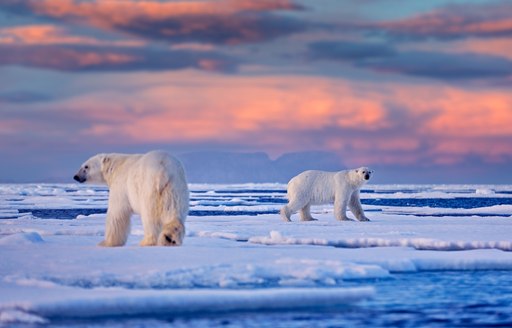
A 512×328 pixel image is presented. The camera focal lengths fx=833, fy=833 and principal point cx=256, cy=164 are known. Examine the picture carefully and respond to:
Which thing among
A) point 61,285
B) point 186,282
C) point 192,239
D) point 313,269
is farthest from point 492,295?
point 192,239

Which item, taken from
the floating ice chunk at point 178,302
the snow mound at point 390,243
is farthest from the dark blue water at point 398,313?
the snow mound at point 390,243

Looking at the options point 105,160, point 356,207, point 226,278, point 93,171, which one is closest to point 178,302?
point 226,278

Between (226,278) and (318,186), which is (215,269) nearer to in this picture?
(226,278)

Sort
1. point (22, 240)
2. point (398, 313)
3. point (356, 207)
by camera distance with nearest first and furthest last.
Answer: point (398, 313) < point (22, 240) < point (356, 207)

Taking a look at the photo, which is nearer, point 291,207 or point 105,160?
point 105,160

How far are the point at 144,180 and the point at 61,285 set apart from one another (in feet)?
9.87

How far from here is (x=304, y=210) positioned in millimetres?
20031

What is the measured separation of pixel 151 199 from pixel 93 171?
1.89 metres

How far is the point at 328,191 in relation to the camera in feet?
64.3

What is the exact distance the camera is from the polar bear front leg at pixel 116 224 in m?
11.8

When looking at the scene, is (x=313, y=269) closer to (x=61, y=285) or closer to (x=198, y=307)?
(x=198, y=307)

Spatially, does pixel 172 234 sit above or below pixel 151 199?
below

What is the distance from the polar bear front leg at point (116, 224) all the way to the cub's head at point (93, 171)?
3.16 feet

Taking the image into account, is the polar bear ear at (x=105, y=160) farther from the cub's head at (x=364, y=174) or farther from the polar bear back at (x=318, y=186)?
the cub's head at (x=364, y=174)
